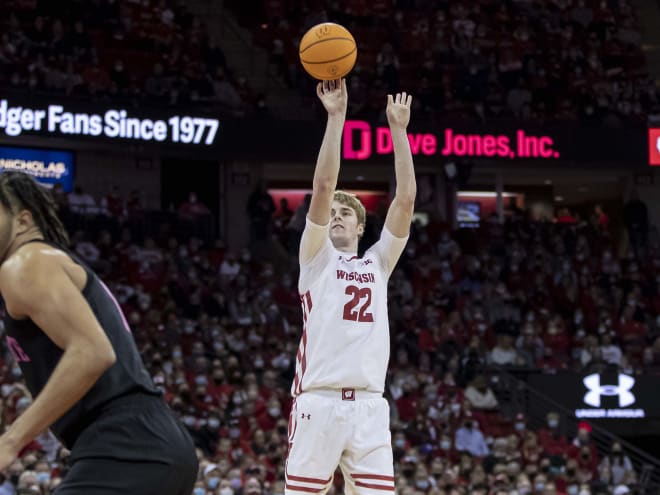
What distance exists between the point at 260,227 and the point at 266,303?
4348mm

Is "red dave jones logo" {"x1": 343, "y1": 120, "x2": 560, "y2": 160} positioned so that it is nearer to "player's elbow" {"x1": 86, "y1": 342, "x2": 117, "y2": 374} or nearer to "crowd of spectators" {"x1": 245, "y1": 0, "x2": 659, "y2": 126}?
"crowd of spectators" {"x1": 245, "y1": 0, "x2": 659, "y2": 126}

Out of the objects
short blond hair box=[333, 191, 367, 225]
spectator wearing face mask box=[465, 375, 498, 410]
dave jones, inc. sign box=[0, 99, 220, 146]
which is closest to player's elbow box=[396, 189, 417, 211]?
short blond hair box=[333, 191, 367, 225]

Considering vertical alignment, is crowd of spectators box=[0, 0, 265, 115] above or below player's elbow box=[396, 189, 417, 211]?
above

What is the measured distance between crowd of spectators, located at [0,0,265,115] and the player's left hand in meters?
19.8

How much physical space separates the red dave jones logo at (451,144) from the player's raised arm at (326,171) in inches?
743

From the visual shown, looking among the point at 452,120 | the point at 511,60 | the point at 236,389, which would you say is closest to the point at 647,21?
the point at 511,60

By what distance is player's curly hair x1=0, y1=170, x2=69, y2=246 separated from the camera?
385cm

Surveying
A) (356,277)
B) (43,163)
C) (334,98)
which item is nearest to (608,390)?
(43,163)

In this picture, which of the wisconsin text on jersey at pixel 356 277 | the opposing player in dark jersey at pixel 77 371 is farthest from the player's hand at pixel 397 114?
the opposing player in dark jersey at pixel 77 371

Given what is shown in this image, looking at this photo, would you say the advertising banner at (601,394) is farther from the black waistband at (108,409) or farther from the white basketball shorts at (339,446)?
the black waistband at (108,409)

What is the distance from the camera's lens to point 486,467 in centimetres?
1805

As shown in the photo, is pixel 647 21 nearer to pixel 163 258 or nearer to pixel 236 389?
pixel 163 258

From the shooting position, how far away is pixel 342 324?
6.50 m

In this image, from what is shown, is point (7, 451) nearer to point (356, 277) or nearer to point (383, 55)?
point (356, 277)
